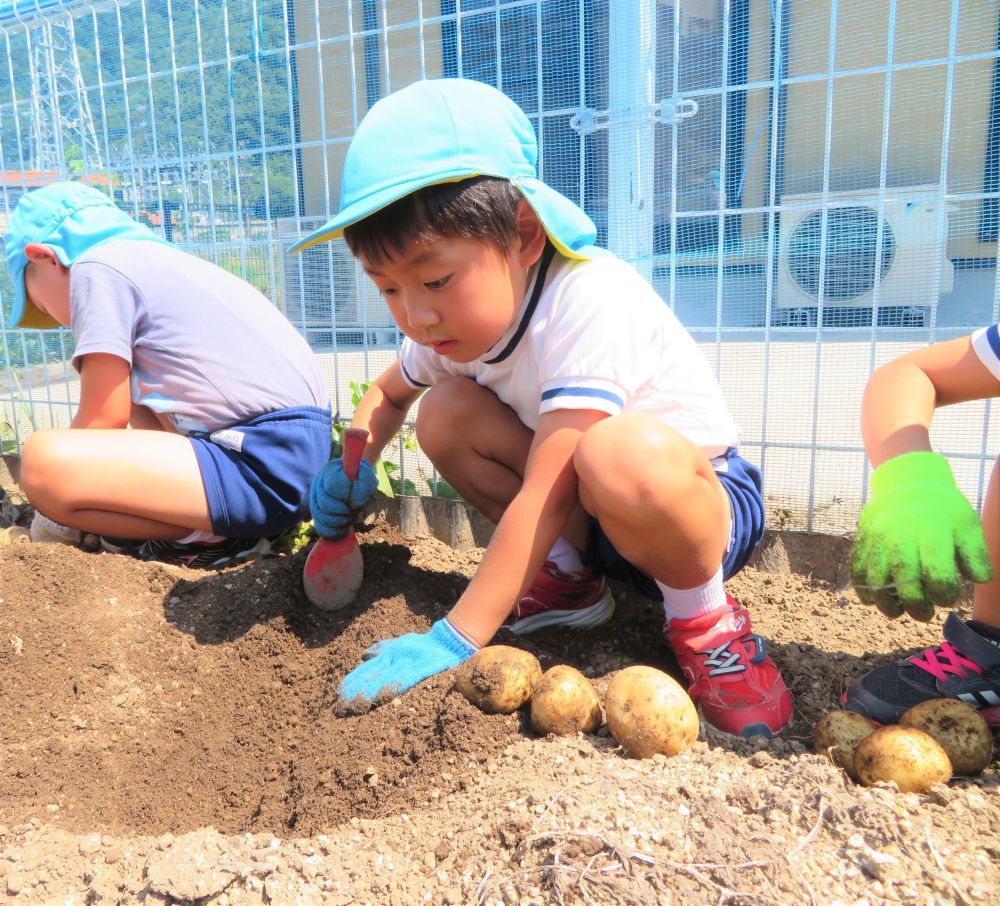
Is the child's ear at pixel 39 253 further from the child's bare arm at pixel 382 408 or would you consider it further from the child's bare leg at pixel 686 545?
the child's bare leg at pixel 686 545

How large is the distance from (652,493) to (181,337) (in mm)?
1845

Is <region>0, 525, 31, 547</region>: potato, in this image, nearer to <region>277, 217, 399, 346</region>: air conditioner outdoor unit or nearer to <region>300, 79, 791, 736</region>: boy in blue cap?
<region>277, 217, 399, 346</region>: air conditioner outdoor unit

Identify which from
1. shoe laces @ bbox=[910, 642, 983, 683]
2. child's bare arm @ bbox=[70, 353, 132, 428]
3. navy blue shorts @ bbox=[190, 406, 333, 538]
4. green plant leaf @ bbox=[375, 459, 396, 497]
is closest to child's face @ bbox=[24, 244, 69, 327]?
child's bare arm @ bbox=[70, 353, 132, 428]

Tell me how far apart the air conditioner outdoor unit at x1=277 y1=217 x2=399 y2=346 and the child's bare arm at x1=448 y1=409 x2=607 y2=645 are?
67.1 inches

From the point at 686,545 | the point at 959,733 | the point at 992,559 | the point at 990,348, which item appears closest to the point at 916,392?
the point at 990,348

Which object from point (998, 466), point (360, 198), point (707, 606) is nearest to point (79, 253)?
point (360, 198)

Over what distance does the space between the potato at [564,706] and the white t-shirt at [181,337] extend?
5.43 feet

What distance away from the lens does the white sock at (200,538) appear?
2.97 metres

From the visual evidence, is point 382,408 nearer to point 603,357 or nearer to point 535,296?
point 535,296

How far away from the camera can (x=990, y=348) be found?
186cm

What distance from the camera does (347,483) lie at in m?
2.30

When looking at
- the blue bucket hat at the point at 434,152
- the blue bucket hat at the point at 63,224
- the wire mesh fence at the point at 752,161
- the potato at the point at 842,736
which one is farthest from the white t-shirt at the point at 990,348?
the blue bucket hat at the point at 63,224

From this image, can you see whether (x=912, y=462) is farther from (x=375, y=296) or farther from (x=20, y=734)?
(x=375, y=296)

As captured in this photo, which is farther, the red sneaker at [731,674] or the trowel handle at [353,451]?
the trowel handle at [353,451]
